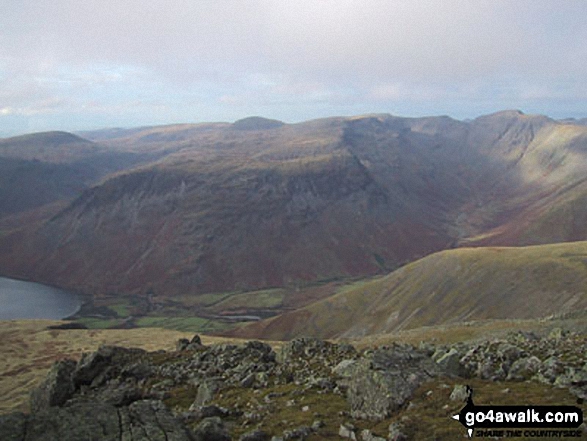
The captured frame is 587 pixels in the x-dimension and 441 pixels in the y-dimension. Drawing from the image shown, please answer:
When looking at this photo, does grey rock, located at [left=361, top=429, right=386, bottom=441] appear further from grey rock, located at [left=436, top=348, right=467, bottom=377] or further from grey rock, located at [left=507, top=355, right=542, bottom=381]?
grey rock, located at [left=507, top=355, right=542, bottom=381]

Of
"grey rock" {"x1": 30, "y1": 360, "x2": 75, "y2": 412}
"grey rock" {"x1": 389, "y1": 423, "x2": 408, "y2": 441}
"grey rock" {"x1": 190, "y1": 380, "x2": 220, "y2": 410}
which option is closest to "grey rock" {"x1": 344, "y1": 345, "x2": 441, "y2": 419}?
"grey rock" {"x1": 389, "y1": 423, "x2": 408, "y2": 441}

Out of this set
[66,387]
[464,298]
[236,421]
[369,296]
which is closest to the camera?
[236,421]

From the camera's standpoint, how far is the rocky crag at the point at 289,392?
72.4ft

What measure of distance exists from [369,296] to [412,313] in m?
27.3

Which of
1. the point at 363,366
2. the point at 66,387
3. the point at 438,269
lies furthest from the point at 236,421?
the point at 438,269

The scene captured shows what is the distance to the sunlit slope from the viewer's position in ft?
347

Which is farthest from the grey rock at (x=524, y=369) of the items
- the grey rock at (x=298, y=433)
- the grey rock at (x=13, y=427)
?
the grey rock at (x=13, y=427)

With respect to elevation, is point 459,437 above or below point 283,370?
above

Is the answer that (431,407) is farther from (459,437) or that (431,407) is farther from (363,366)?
(363,366)

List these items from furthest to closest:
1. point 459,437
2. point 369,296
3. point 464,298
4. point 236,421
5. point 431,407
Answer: point 369,296 → point 464,298 → point 236,421 → point 431,407 → point 459,437

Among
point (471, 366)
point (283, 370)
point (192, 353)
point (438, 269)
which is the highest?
point (471, 366)

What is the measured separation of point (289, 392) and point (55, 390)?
21.5m

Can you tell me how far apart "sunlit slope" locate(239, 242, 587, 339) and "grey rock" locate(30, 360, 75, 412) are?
299ft

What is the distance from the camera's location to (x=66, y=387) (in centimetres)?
4044
